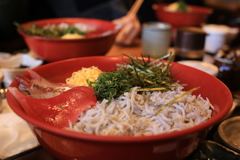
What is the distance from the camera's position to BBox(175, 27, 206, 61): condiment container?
4.90 ft

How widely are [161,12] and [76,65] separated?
1.67 meters

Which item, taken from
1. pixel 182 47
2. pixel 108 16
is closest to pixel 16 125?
pixel 182 47

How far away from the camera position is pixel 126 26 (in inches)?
81.2

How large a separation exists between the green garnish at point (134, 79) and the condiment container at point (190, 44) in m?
0.52

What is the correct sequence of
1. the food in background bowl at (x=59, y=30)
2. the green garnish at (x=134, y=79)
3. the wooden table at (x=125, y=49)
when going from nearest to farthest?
the green garnish at (x=134, y=79), the food in background bowl at (x=59, y=30), the wooden table at (x=125, y=49)

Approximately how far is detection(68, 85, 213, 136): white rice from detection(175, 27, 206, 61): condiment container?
0.70 m

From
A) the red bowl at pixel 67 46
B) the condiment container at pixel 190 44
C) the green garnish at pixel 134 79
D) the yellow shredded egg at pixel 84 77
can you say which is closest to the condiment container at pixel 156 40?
the condiment container at pixel 190 44

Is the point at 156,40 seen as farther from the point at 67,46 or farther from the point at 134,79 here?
the point at 134,79

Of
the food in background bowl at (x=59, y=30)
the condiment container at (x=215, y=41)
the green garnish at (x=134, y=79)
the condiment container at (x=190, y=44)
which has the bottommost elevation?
the condiment container at (x=215, y=41)

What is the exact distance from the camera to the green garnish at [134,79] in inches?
34.4

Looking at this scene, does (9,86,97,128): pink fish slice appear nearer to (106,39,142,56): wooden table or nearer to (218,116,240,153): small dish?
(218,116,240,153): small dish

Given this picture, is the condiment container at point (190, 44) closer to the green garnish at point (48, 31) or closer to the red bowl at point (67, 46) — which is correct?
the red bowl at point (67, 46)

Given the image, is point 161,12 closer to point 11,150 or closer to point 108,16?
point 108,16

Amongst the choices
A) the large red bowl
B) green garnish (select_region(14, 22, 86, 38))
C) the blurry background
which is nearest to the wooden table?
green garnish (select_region(14, 22, 86, 38))
